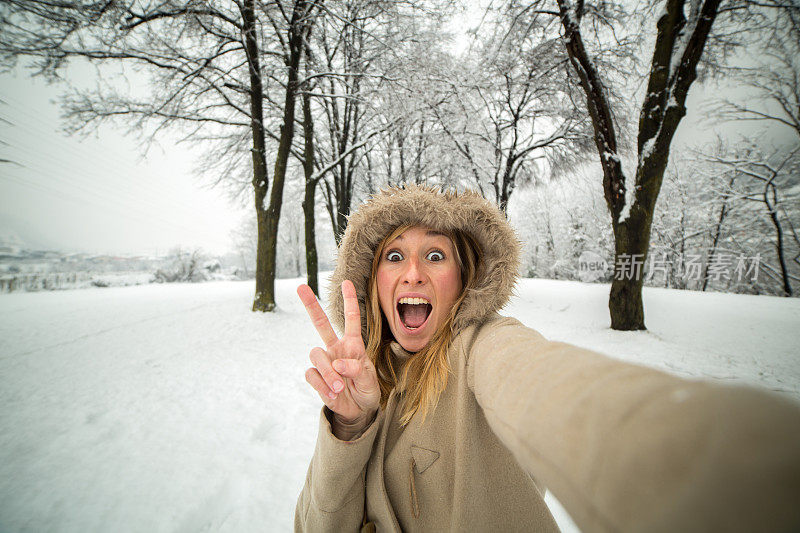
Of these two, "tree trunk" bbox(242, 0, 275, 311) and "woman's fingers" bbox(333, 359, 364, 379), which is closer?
"woman's fingers" bbox(333, 359, 364, 379)

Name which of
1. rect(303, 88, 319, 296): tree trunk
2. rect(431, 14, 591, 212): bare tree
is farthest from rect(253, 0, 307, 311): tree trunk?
rect(431, 14, 591, 212): bare tree

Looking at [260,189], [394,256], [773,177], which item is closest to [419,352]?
[394,256]

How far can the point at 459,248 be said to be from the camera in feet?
4.84

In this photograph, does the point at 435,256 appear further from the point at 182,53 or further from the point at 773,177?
the point at 773,177

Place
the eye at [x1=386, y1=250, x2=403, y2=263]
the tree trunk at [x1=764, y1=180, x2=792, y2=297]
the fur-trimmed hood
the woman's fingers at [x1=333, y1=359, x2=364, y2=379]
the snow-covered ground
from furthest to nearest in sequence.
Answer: the tree trunk at [x1=764, y1=180, x2=792, y2=297] → the snow-covered ground → the eye at [x1=386, y1=250, x2=403, y2=263] → the fur-trimmed hood → the woman's fingers at [x1=333, y1=359, x2=364, y2=379]

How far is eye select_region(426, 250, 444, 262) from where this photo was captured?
1409 mm

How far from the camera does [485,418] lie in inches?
39.5

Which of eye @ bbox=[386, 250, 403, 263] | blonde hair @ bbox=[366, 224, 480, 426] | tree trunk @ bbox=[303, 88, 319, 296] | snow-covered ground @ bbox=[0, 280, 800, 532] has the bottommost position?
snow-covered ground @ bbox=[0, 280, 800, 532]

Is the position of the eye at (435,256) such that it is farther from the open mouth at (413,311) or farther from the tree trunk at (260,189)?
the tree trunk at (260,189)

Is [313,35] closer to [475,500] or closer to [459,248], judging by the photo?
[459,248]

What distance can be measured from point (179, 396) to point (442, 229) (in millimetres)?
3316

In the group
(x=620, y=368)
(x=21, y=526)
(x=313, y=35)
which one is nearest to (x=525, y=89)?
(x=313, y=35)

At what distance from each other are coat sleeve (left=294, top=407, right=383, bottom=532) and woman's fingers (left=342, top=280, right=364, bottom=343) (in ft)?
0.92

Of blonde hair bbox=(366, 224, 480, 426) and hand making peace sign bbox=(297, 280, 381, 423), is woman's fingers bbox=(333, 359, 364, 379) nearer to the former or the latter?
hand making peace sign bbox=(297, 280, 381, 423)
